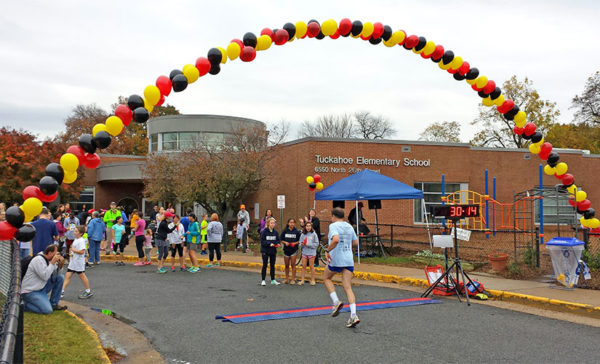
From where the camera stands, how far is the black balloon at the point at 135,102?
29.3 ft

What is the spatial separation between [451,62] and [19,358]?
1148 centimetres

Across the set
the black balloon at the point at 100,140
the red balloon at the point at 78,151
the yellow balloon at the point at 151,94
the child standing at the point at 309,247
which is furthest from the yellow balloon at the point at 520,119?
the red balloon at the point at 78,151

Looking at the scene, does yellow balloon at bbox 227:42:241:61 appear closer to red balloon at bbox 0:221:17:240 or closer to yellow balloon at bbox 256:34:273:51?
yellow balloon at bbox 256:34:273:51

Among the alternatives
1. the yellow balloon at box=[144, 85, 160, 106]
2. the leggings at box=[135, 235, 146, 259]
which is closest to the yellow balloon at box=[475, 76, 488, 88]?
the yellow balloon at box=[144, 85, 160, 106]

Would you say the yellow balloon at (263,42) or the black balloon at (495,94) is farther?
the black balloon at (495,94)

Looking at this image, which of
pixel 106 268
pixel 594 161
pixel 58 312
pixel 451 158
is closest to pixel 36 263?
pixel 58 312

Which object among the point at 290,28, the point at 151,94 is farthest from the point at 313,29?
the point at 151,94

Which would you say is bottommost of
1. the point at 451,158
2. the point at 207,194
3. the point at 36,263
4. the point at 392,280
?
the point at 392,280

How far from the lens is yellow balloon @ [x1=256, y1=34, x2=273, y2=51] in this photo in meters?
11.0

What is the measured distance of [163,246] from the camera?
47.7 feet

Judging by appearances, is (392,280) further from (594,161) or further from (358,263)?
(594,161)

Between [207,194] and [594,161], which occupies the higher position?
[594,161]

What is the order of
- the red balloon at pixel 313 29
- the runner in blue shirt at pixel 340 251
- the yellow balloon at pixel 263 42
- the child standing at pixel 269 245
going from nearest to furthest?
the runner in blue shirt at pixel 340 251 < the yellow balloon at pixel 263 42 < the red balloon at pixel 313 29 < the child standing at pixel 269 245

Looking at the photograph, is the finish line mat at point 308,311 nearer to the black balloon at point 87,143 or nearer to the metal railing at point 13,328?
the black balloon at point 87,143
